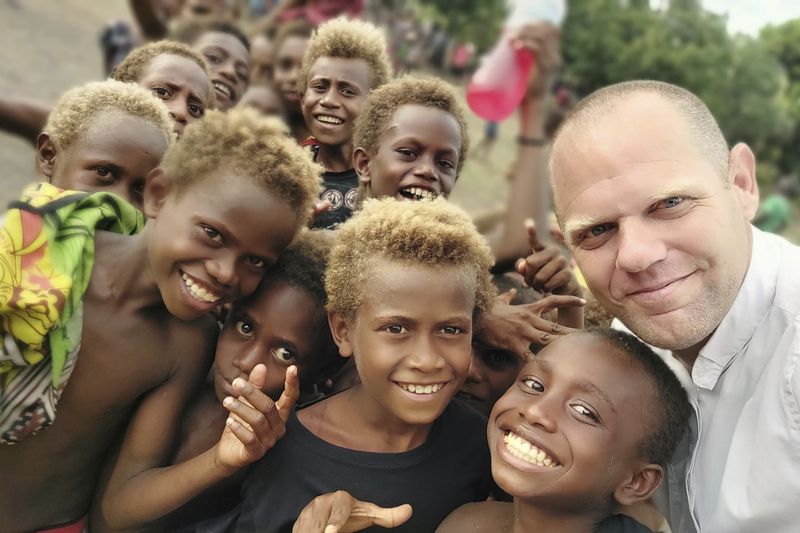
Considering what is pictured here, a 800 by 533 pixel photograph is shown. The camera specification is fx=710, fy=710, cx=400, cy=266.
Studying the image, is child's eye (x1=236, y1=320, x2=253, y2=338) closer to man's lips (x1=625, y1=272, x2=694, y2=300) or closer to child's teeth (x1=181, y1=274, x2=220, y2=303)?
child's teeth (x1=181, y1=274, x2=220, y2=303)

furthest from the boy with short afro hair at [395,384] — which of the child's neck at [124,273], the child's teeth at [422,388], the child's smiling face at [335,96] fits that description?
the child's smiling face at [335,96]

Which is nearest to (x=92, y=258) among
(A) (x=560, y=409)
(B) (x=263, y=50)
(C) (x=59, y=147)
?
(C) (x=59, y=147)

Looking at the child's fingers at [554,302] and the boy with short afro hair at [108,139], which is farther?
the boy with short afro hair at [108,139]

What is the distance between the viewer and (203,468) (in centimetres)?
175

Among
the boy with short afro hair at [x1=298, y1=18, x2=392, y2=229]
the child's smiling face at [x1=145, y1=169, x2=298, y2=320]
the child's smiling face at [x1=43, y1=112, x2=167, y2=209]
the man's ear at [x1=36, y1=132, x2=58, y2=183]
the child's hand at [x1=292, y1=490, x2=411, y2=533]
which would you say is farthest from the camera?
the boy with short afro hair at [x1=298, y1=18, x2=392, y2=229]

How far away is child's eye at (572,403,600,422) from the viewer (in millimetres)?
1731

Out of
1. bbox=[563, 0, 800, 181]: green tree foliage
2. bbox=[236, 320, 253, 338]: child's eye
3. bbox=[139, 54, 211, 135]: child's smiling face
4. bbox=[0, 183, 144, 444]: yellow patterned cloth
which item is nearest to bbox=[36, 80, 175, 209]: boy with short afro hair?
bbox=[0, 183, 144, 444]: yellow patterned cloth

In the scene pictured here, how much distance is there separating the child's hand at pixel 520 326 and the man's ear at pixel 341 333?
415mm

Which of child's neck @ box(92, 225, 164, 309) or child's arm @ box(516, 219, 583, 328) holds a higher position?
child's arm @ box(516, 219, 583, 328)

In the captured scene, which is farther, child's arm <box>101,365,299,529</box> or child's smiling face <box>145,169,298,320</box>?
child's smiling face <box>145,169,298,320</box>

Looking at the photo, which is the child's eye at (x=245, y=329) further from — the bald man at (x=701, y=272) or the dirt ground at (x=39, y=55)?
the dirt ground at (x=39, y=55)

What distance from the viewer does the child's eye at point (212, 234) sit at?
189cm

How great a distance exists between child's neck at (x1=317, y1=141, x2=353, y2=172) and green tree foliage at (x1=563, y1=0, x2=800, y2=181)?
15558mm

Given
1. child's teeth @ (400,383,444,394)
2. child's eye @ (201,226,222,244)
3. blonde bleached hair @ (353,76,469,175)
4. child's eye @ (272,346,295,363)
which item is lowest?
child's eye @ (272,346,295,363)
